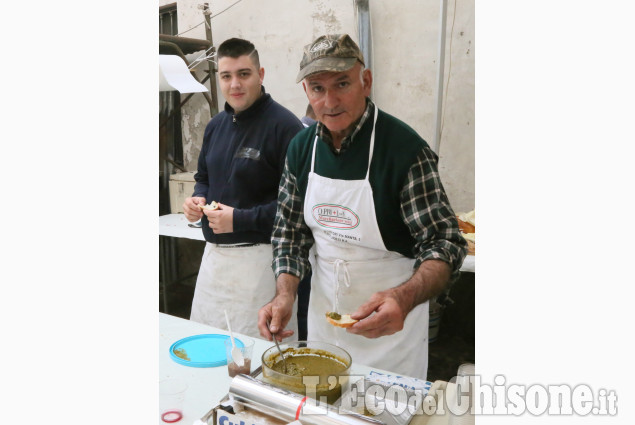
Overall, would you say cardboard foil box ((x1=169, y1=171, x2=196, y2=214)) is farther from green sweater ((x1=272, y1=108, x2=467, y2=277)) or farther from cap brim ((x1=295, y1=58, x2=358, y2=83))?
cap brim ((x1=295, y1=58, x2=358, y2=83))

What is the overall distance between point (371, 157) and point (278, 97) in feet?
1.27

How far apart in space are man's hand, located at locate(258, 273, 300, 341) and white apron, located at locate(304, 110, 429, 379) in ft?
0.39

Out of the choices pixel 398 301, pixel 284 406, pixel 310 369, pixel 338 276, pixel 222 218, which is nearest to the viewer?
pixel 284 406

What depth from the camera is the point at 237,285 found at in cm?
158

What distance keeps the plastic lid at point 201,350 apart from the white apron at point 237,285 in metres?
0.39

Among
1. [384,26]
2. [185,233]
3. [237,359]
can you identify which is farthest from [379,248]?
[185,233]

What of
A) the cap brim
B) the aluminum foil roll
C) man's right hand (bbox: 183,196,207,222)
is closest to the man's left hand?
the aluminum foil roll

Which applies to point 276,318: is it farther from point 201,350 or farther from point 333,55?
point 333,55

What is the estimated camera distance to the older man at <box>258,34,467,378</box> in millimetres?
1062

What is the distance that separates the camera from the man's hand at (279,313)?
107 centimetres

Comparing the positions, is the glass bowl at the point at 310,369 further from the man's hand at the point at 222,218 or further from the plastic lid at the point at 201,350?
the man's hand at the point at 222,218

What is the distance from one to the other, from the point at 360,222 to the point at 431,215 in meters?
0.18

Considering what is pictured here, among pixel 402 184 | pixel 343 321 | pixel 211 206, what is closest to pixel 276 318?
pixel 343 321

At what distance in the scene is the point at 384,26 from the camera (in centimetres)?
108
